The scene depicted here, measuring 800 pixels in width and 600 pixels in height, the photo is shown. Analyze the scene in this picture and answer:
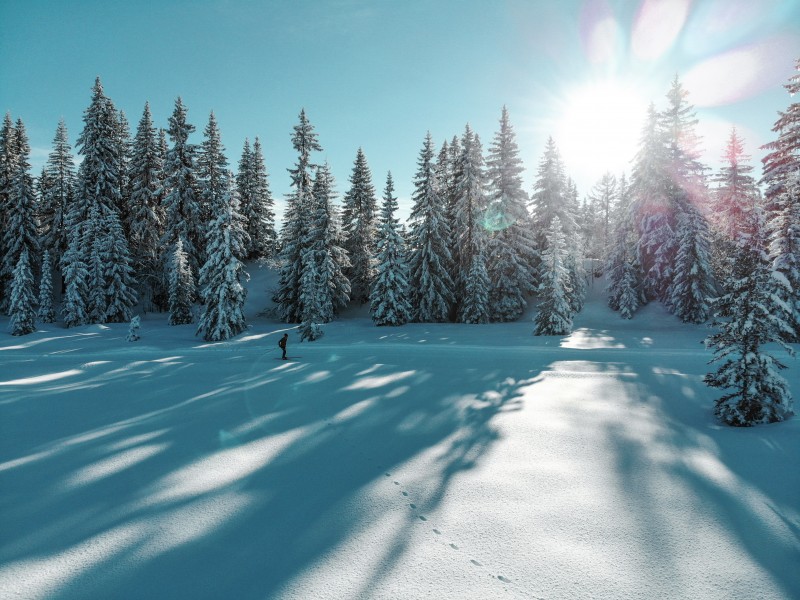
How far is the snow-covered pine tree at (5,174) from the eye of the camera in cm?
3928

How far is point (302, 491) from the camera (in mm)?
6008

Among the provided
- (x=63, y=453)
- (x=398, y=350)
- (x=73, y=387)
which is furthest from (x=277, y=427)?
(x=398, y=350)

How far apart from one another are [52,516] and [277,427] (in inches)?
157

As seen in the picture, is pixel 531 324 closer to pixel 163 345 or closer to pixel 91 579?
pixel 163 345

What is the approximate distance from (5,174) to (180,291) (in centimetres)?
2706

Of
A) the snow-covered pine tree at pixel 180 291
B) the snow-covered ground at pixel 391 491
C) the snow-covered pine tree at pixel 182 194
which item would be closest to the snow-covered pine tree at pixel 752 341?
the snow-covered ground at pixel 391 491

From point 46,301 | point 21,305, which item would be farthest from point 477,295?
point 46,301

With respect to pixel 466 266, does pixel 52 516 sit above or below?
below

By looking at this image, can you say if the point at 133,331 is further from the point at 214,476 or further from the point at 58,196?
the point at 58,196

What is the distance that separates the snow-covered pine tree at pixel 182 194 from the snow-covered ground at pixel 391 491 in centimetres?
2797

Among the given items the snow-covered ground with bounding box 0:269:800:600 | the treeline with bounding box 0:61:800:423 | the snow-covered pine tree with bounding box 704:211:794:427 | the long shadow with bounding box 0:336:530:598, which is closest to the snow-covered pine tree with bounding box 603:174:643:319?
the treeline with bounding box 0:61:800:423

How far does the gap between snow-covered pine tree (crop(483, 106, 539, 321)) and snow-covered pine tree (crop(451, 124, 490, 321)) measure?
36.2 inches

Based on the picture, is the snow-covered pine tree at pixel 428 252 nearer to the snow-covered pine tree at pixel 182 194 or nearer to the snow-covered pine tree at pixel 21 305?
the snow-covered pine tree at pixel 182 194

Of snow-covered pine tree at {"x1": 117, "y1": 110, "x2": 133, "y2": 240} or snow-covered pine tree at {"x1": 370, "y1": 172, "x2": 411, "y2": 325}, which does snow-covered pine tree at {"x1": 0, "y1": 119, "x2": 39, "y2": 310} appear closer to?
snow-covered pine tree at {"x1": 117, "y1": 110, "x2": 133, "y2": 240}
